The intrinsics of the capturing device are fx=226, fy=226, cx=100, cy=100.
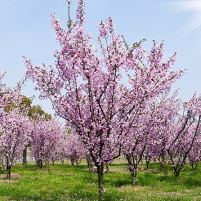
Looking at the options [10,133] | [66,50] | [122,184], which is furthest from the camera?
[10,133]

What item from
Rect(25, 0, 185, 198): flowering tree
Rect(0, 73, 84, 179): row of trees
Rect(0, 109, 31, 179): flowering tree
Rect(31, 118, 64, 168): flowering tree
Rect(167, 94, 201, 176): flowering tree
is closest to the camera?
Rect(25, 0, 185, 198): flowering tree

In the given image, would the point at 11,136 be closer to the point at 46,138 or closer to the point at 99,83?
the point at 46,138

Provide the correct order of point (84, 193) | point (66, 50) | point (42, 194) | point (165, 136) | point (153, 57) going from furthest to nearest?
Result: 1. point (165, 136)
2. point (42, 194)
3. point (84, 193)
4. point (153, 57)
5. point (66, 50)

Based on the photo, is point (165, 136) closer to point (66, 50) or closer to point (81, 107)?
point (81, 107)

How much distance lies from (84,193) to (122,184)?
432 cm

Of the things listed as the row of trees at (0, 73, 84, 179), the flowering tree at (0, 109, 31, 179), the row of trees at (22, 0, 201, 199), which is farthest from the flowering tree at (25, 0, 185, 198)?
the flowering tree at (0, 109, 31, 179)

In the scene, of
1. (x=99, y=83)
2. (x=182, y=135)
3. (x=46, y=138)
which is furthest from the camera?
(x=46, y=138)

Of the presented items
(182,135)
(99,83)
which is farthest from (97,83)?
(182,135)

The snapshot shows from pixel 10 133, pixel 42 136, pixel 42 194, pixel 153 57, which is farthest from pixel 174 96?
pixel 42 136

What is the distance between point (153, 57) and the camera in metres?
9.55

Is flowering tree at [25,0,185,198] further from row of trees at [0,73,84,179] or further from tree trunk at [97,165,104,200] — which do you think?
row of trees at [0,73,84,179]

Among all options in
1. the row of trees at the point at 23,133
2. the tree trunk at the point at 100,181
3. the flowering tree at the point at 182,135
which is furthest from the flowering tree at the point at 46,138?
the tree trunk at the point at 100,181

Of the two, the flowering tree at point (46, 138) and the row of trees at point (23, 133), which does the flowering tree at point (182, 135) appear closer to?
the row of trees at point (23, 133)

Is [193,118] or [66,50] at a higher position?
[66,50]
